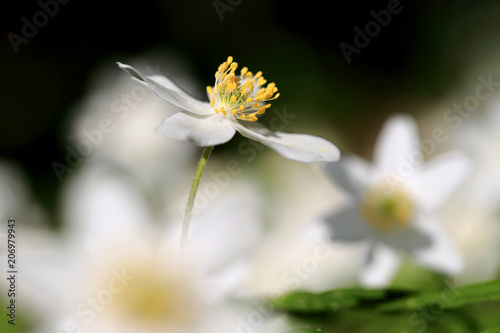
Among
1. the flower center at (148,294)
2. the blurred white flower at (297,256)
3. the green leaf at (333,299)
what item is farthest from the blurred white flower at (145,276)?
the blurred white flower at (297,256)

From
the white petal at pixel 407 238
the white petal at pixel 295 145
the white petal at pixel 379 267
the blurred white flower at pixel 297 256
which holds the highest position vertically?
the white petal at pixel 295 145

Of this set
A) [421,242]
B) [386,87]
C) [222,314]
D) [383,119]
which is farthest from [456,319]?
[386,87]

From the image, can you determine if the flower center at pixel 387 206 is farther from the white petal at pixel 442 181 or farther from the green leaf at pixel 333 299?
the green leaf at pixel 333 299

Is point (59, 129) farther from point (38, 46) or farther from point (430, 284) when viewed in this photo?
point (430, 284)

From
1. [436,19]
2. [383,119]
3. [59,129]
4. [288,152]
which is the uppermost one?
[436,19]

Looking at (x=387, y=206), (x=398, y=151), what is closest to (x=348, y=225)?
(x=387, y=206)

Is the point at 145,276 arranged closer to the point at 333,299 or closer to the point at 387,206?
the point at 333,299

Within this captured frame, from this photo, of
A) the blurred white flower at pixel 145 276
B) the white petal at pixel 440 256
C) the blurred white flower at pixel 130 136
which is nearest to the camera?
the blurred white flower at pixel 145 276
